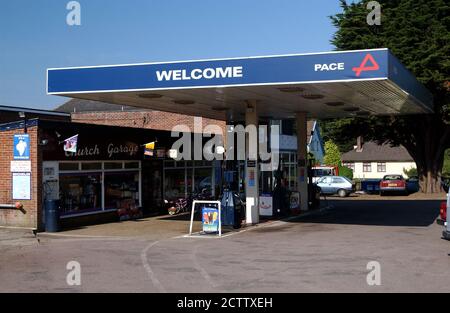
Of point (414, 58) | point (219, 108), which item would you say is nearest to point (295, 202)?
point (219, 108)

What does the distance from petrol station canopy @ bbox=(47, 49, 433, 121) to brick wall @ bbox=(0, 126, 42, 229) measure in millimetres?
1934

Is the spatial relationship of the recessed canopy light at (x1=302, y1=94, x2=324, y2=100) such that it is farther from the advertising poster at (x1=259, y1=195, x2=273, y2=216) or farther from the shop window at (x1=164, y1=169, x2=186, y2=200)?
the shop window at (x1=164, y1=169, x2=186, y2=200)

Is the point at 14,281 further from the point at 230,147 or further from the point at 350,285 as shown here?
the point at 230,147

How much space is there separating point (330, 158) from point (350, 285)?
195 ft

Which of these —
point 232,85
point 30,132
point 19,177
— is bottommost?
point 19,177

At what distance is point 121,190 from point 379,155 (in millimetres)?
61584

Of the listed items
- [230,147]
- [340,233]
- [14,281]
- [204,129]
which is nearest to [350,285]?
[14,281]

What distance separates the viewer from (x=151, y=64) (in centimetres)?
1745

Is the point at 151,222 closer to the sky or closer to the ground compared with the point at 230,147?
closer to the ground

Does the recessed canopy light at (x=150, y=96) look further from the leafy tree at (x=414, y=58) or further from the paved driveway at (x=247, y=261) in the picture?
the leafy tree at (x=414, y=58)

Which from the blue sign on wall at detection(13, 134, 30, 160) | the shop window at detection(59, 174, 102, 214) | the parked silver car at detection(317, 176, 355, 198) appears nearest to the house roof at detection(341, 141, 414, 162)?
the parked silver car at detection(317, 176, 355, 198)

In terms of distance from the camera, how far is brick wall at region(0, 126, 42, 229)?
Answer: 1861 cm
